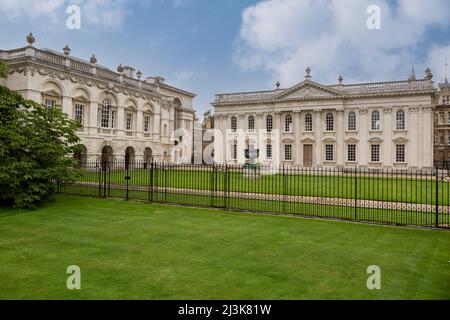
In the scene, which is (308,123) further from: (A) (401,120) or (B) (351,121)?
(A) (401,120)

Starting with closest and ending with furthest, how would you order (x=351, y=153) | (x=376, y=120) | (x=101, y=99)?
(x=101, y=99) → (x=376, y=120) → (x=351, y=153)

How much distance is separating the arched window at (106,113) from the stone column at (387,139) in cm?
3113

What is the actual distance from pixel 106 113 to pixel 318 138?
26004mm

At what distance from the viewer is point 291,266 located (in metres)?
6.42

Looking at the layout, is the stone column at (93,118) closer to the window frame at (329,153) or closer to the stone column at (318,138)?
the stone column at (318,138)

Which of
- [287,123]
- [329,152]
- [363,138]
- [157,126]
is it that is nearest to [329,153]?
[329,152]

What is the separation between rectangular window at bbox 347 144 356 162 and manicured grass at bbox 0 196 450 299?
34.1 m

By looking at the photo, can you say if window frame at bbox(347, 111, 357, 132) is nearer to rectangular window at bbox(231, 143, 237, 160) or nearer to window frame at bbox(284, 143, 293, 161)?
window frame at bbox(284, 143, 293, 161)

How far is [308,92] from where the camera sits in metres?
43.8

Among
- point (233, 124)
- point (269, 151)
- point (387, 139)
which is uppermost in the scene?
point (233, 124)

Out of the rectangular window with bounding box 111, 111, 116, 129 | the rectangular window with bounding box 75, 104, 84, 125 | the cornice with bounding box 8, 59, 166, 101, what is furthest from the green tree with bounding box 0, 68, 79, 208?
the rectangular window with bounding box 111, 111, 116, 129

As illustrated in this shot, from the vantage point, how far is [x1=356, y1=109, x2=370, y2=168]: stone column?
136 ft
